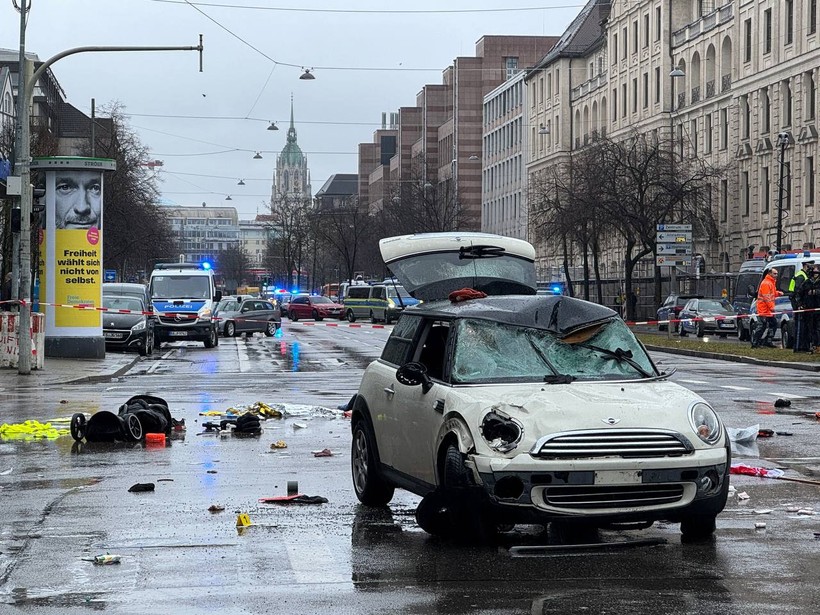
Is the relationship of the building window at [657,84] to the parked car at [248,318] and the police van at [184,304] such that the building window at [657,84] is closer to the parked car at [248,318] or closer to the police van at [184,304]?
the parked car at [248,318]

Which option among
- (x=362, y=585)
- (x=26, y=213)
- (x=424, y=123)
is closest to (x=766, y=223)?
(x=26, y=213)

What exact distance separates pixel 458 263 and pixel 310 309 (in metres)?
73.2

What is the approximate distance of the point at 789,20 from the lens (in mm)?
66438

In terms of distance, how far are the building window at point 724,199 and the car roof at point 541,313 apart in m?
66.5

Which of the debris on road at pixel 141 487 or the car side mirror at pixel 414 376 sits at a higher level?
the car side mirror at pixel 414 376

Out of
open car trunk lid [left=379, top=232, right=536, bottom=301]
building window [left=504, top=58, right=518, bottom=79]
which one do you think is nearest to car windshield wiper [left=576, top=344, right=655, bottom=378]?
open car trunk lid [left=379, top=232, right=536, bottom=301]

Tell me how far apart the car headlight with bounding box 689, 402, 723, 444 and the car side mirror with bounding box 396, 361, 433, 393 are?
172cm

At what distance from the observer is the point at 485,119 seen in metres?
136

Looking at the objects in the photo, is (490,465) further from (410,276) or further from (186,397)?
(186,397)

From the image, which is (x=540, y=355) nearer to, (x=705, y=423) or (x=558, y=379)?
(x=558, y=379)

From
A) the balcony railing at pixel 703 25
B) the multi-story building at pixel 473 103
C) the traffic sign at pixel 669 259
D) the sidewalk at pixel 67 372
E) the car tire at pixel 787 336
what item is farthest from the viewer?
the multi-story building at pixel 473 103

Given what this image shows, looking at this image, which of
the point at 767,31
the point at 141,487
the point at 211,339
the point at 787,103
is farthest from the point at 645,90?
the point at 141,487

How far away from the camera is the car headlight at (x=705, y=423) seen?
849 centimetres

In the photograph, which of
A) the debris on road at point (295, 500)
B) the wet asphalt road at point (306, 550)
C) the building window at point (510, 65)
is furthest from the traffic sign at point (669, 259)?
the building window at point (510, 65)
